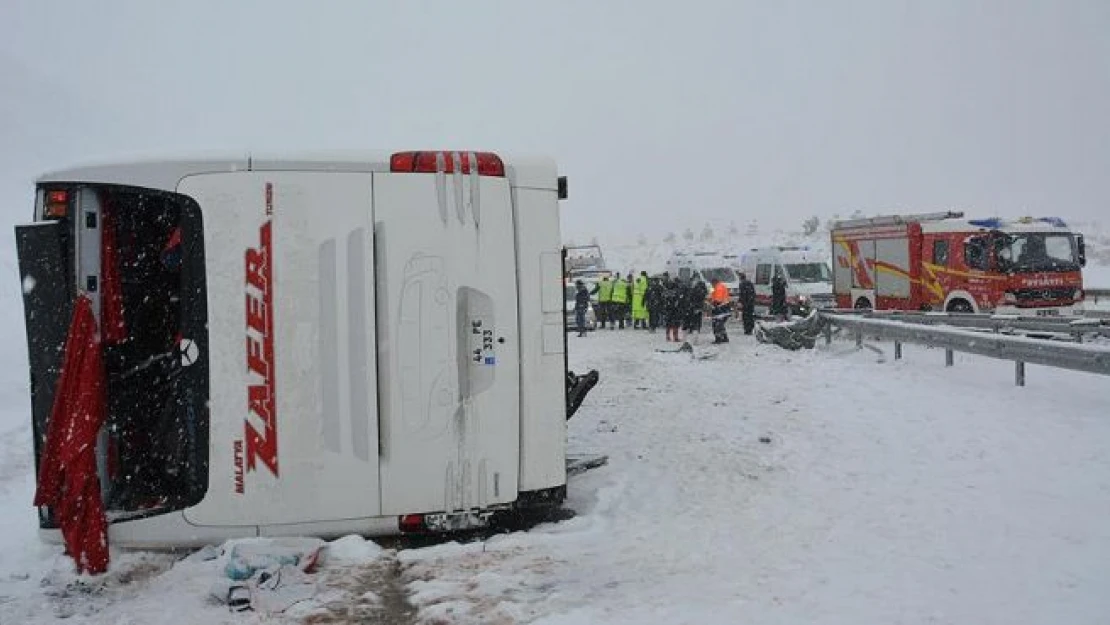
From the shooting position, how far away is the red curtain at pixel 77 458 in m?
4.78

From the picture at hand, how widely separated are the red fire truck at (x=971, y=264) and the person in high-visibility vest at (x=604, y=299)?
7063 mm

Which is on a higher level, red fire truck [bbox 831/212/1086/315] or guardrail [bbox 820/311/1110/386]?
red fire truck [bbox 831/212/1086/315]

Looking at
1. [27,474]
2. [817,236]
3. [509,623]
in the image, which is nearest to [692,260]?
[27,474]

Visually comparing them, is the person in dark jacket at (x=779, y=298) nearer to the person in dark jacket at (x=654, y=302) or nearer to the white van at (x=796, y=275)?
the white van at (x=796, y=275)

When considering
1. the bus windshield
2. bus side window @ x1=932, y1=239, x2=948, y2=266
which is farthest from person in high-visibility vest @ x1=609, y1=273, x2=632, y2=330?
bus side window @ x1=932, y1=239, x2=948, y2=266

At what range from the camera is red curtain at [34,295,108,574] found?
4777 millimetres

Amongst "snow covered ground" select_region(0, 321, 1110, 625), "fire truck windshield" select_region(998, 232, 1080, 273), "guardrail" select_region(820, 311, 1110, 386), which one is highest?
"fire truck windshield" select_region(998, 232, 1080, 273)

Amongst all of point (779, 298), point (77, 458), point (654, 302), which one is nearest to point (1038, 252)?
point (779, 298)

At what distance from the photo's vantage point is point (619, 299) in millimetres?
23875

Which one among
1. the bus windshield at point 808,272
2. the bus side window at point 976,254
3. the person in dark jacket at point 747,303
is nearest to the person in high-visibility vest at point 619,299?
the person in dark jacket at point 747,303

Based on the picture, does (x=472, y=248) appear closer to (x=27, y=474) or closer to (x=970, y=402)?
(x=27, y=474)

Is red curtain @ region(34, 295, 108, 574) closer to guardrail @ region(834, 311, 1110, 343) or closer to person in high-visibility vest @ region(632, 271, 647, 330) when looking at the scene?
guardrail @ region(834, 311, 1110, 343)

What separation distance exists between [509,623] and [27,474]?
5.69 meters

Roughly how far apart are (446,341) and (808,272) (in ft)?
71.6
